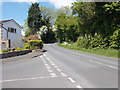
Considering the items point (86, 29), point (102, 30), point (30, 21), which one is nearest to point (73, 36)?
point (86, 29)

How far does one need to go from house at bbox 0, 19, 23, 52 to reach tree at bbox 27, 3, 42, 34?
121 feet

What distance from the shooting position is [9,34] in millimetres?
43594

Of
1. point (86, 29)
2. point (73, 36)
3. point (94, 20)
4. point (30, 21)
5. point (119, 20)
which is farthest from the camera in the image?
point (30, 21)

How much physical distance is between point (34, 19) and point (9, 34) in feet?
144

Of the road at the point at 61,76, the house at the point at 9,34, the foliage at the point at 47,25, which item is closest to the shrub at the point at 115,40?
the road at the point at 61,76

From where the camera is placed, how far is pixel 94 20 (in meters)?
36.3

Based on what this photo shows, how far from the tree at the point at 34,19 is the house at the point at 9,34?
36876 millimetres

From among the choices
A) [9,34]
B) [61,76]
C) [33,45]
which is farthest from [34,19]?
[61,76]

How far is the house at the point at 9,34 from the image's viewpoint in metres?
40.1

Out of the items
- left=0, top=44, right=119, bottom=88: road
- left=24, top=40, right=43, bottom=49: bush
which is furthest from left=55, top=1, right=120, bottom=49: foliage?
left=0, top=44, right=119, bottom=88: road

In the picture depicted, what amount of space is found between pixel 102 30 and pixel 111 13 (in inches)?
153

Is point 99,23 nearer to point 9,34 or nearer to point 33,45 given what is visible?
point 33,45

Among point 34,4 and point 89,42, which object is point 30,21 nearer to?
point 34,4

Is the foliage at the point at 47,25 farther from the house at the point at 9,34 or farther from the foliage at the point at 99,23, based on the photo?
the foliage at the point at 99,23
